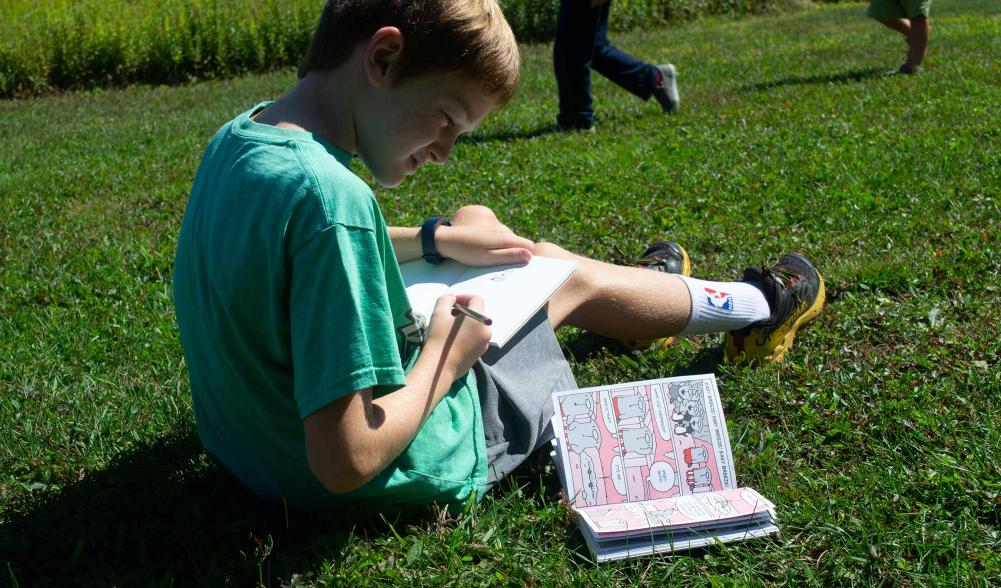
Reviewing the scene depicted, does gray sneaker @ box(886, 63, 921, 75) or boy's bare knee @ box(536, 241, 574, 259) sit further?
gray sneaker @ box(886, 63, 921, 75)

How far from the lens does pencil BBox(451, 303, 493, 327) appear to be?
2.00 meters

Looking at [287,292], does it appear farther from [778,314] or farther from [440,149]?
[778,314]

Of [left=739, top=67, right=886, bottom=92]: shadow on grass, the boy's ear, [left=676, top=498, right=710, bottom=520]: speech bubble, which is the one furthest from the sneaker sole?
[left=739, top=67, right=886, bottom=92]: shadow on grass

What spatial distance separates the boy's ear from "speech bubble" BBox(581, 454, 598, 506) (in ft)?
3.62

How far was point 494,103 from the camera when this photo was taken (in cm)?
198

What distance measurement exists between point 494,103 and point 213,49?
10734 mm

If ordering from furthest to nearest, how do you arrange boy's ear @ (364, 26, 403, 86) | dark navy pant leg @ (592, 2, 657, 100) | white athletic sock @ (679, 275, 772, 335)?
dark navy pant leg @ (592, 2, 657, 100) < white athletic sock @ (679, 275, 772, 335) < boy's ear @ (364, 26, 403, 86)

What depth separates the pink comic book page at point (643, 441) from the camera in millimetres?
2355

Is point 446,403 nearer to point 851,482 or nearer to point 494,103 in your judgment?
point 494,103

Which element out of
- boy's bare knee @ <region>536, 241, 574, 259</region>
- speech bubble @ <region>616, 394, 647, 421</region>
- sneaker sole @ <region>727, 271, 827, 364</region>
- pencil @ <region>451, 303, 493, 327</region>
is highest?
pencil @ <region>451, 303, 493, 327</region>

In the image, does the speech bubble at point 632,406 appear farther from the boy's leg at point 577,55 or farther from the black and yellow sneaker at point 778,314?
Answer: the boy's leg at point 577,55

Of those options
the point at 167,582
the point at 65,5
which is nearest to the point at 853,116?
the point at 167,582

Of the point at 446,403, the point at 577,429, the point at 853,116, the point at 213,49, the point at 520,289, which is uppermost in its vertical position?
the point at 520,289

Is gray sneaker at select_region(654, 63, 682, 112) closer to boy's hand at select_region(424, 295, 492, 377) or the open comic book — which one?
the open comic book
